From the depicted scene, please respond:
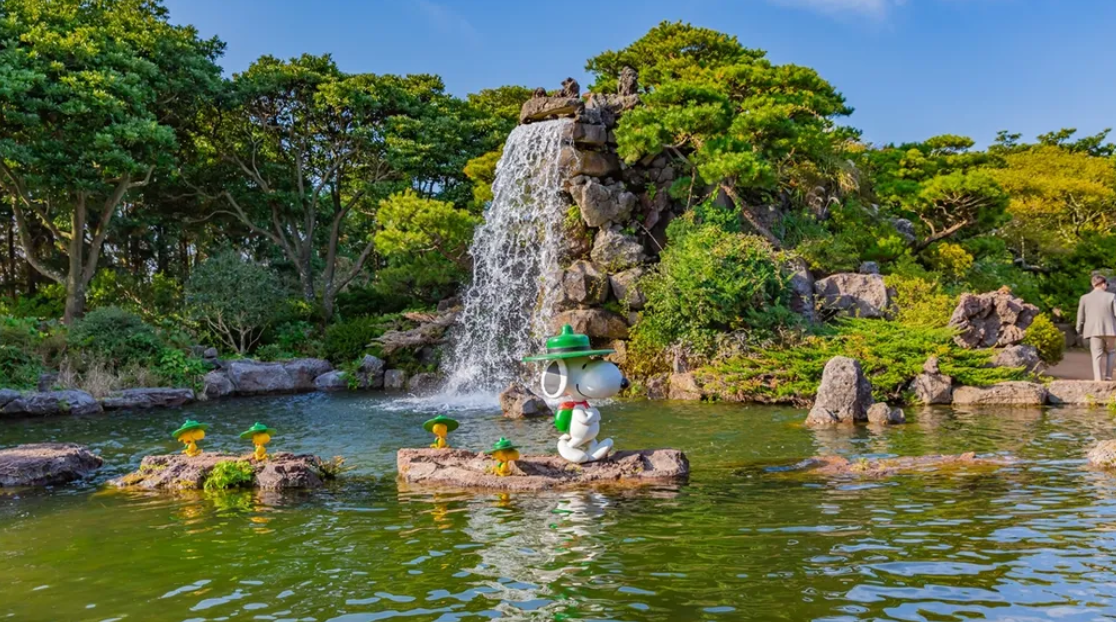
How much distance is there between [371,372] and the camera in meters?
23.2

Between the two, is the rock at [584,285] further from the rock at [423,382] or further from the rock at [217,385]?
the rock at [217,385]

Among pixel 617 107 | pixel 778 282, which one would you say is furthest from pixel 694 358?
pixel 617 107

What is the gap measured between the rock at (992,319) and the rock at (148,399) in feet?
55.2

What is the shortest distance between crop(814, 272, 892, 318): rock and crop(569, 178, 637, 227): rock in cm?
509

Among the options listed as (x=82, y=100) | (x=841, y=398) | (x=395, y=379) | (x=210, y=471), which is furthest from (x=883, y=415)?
(x=82, y=100)

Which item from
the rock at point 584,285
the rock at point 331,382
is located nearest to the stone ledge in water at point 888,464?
the rock at point 584,285

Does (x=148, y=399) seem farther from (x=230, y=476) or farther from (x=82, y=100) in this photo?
(x=230, y=476)

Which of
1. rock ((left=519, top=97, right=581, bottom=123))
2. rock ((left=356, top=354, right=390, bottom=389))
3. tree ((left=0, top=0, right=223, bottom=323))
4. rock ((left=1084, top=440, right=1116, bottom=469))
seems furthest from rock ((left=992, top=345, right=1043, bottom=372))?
tree ((left=0, top=0, right=223, bottom=323))

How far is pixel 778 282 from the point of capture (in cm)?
1870

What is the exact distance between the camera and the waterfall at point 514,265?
842 inches

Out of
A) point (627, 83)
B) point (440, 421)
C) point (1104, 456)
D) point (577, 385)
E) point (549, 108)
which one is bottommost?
point (1104, 456)

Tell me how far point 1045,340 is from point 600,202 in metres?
10.5

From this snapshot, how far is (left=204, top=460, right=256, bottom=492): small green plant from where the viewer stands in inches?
348

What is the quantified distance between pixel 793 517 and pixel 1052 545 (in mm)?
1845
